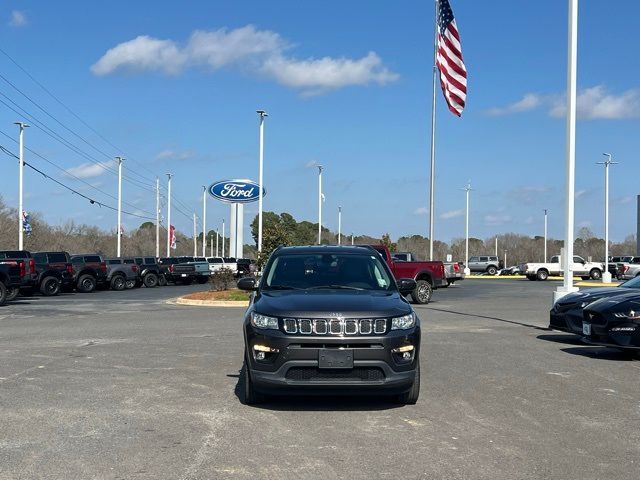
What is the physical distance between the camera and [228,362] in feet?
37.5

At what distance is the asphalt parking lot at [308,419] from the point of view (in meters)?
5.95

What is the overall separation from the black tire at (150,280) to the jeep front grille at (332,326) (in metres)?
35.8

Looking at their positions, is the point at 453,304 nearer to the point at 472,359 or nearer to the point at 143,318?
the point at 143,318

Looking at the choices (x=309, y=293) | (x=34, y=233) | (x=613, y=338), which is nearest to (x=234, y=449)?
(x=309, y=293)

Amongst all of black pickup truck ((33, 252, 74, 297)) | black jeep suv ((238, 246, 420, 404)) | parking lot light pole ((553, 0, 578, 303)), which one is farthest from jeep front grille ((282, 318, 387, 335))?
black pickup truck ((33, 252, 74, 297))

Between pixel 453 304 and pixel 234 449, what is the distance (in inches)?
792

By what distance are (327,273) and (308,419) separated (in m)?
2.02

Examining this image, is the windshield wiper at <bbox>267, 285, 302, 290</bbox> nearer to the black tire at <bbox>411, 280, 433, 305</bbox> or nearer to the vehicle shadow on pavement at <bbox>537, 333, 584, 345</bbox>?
the vehicle shadow on pavement at <bbox>537, 333, 584, 345</bbox>

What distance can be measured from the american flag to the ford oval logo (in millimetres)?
25179

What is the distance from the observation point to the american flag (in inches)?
1136

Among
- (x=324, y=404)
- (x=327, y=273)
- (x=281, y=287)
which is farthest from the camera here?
(x=327, y=273)

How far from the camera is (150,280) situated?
42.6m

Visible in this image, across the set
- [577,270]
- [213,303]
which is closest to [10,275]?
[213,303]

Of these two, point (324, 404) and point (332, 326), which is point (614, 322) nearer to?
point (324, 404)
